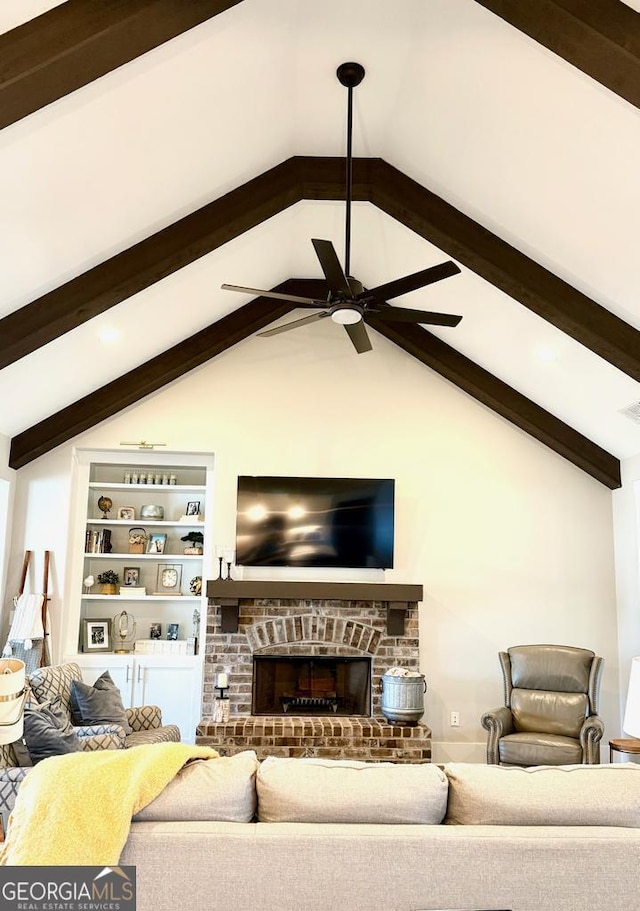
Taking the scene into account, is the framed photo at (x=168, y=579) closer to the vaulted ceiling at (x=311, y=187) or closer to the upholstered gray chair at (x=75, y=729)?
the vaulted ceiling at (x=311, y=187)

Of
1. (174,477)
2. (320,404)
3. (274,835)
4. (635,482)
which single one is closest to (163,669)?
(174,477)

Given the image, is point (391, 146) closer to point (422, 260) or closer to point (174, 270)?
point (422, 260)

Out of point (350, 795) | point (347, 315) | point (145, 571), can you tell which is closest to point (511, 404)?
point (347, 315)

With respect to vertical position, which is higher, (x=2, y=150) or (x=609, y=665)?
(x=2, y=150)

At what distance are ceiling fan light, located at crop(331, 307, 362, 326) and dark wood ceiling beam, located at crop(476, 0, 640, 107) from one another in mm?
1439

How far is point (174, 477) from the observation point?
6.87 m

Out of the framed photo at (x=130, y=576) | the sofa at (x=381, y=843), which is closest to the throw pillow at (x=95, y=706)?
the framed photo at (x=130, y=576)

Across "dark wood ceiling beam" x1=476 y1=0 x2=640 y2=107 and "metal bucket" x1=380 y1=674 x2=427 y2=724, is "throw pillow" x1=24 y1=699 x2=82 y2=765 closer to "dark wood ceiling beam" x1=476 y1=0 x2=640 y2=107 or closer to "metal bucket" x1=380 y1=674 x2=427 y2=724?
"metal bucket" x1=380 y1=674 x2=427 y2=724

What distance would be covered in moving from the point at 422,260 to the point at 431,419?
1.57m

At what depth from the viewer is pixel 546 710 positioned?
549cm

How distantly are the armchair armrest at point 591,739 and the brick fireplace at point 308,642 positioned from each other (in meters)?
1.46

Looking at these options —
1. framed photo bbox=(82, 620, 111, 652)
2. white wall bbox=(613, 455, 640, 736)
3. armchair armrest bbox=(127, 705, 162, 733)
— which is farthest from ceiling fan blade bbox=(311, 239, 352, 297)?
framed photo bbox=(82, 620, 111, 652)

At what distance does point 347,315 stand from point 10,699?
246 cm

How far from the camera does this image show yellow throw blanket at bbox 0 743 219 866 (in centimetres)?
185
